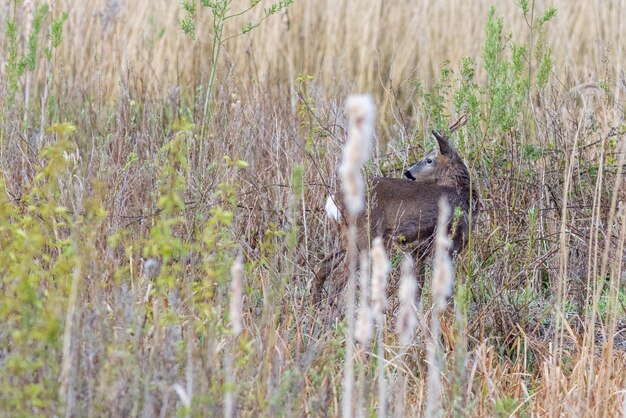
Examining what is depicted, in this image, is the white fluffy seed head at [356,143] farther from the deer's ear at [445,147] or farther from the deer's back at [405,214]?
the deer's ear at [445,147]

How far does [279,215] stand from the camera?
495cm

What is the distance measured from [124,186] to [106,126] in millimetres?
1078

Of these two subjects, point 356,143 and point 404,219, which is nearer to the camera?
point 356,143

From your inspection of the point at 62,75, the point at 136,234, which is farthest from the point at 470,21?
the point at 136,234

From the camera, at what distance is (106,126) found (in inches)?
211

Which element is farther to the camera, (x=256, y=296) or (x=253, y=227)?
(x=253, y=227)

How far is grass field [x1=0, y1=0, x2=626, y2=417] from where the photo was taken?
2.72 m

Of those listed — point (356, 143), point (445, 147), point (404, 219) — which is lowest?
point (404, 219)

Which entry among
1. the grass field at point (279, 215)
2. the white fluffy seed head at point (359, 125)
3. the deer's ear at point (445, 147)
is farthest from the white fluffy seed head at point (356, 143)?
the deer's ear at point (445, 147)

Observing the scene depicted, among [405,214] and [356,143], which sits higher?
[356,143]

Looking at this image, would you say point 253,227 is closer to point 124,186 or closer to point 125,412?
point 124,186

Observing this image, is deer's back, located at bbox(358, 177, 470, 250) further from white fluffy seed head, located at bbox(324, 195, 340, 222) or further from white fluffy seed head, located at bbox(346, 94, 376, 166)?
white fluffy seed head, located at bbox(346, 94, 376, 166)

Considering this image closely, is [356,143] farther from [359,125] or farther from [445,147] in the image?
[445,147]

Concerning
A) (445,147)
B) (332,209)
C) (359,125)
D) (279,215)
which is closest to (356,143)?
(359,125)
